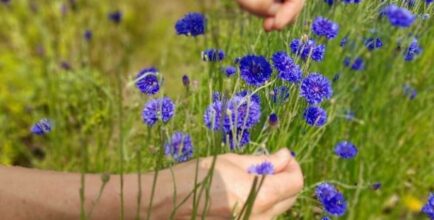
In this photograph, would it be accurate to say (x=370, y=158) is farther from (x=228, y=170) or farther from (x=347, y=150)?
(x=228, y=170)

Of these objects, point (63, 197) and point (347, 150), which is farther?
point (347, 150)

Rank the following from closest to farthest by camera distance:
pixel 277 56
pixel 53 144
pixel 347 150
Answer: pixel 277 56, pixel 347 150, pixel 53 144

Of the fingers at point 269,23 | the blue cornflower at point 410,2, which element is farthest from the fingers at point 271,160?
the blue cornflower at point 410,2

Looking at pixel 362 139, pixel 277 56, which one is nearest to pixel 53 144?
pixel 362 139

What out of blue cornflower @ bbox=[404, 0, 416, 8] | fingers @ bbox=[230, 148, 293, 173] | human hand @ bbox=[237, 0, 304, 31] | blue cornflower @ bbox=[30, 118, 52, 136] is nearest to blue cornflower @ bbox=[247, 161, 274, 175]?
fingers @ bbox=[230, 148, 293, 173]

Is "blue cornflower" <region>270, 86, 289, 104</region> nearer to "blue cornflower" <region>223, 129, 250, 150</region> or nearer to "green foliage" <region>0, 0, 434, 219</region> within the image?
"green foliage" <region>0, 0, 434, 219</region>

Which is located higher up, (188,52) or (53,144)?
(188,52)

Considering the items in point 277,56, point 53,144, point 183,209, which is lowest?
point 53,144
